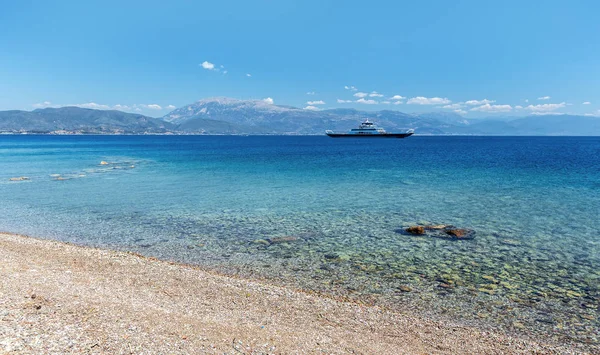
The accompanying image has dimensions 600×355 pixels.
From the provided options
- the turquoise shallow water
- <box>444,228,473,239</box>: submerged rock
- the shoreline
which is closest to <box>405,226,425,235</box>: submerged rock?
the turquoise shallow water

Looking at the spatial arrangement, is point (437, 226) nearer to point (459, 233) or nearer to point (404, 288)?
point (459, 233)

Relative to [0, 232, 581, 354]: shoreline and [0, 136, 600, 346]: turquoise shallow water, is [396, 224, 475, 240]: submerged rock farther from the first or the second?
[0, 232, 581, 354]: shoreline

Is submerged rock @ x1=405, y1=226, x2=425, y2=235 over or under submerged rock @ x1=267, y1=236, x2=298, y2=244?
over

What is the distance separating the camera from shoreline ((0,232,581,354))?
345 inches

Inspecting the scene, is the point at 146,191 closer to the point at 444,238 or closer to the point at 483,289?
the point at 444,238

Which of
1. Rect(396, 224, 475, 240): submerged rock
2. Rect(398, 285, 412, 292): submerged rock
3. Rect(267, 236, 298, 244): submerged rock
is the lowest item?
Rect(398, 285, 412, 292): submerged rock

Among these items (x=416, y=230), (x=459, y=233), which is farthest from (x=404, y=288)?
(x=459, y=233)

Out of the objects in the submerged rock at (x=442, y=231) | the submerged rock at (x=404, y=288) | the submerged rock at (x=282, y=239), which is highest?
the submerged rock at (x=442, y=231)

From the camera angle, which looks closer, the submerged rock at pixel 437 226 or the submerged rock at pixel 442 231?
the submerged rock at pixel 442 231

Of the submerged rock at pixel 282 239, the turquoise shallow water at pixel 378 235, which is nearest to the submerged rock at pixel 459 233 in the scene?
the turquoise shallow water at pixel 378 235

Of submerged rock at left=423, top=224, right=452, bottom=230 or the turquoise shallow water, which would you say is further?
submerged rock at left=423, top=224, right=452, bottom=230

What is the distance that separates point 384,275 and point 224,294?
21.5 ft

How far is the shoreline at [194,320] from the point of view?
28.8 ft

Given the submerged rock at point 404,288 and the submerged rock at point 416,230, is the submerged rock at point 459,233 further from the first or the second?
the submerged rock at point 404,288
